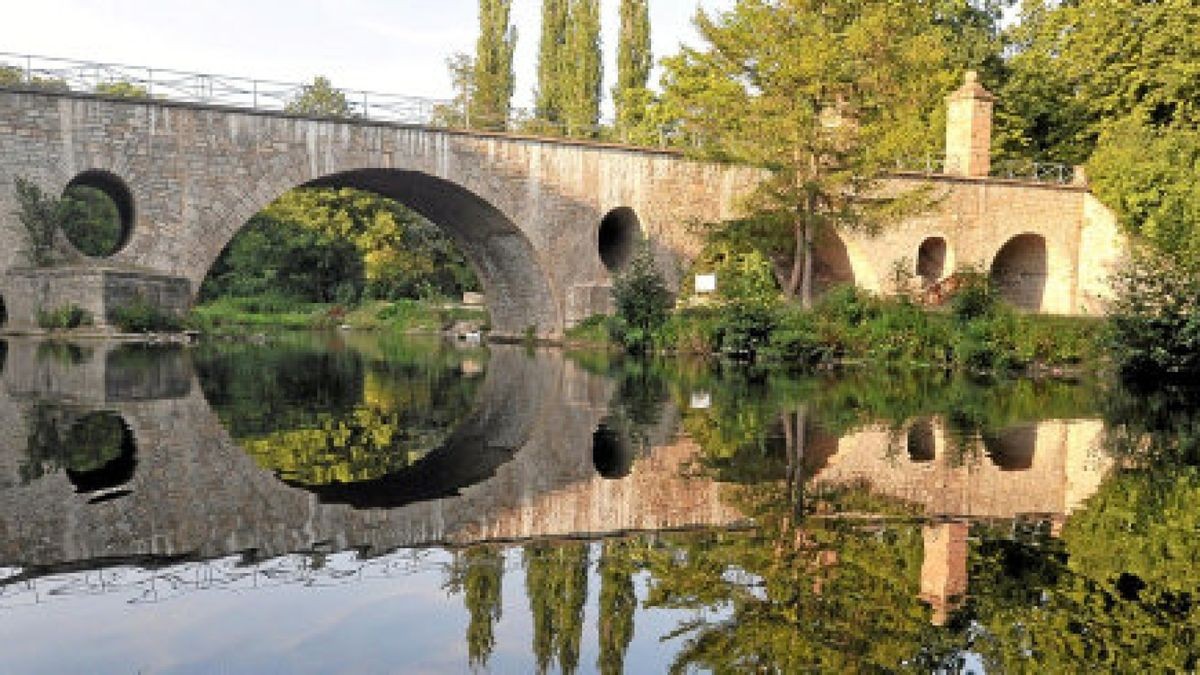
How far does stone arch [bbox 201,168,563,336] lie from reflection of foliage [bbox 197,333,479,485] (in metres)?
4.99

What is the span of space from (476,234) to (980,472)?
24083mm

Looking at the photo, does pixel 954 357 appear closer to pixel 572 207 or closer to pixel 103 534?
pixel 572 207

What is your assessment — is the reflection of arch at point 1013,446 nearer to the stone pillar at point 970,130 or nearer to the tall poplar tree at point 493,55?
the stone pillar at point 970,130

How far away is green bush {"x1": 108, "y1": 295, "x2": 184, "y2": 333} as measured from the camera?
23438mm

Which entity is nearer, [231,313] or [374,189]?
[374,189]

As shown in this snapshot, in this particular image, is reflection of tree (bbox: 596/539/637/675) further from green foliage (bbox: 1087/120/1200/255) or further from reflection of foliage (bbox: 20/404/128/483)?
green foliage (bbox: 1087/120/1200/255)

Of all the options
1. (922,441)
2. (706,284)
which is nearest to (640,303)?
(706,284)

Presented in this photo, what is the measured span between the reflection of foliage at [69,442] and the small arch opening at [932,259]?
2834cm

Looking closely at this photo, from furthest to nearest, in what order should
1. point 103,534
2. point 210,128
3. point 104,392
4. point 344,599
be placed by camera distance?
point 210,128 < point 104,392 < point 103,534 < point 344,599

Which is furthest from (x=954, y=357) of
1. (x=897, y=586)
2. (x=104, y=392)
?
(x=897, y=586)

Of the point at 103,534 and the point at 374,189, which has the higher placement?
the point at 374,189

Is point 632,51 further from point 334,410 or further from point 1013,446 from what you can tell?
point 1013,446

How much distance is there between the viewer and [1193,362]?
58.4 ft

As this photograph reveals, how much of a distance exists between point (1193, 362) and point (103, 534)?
1752cm
